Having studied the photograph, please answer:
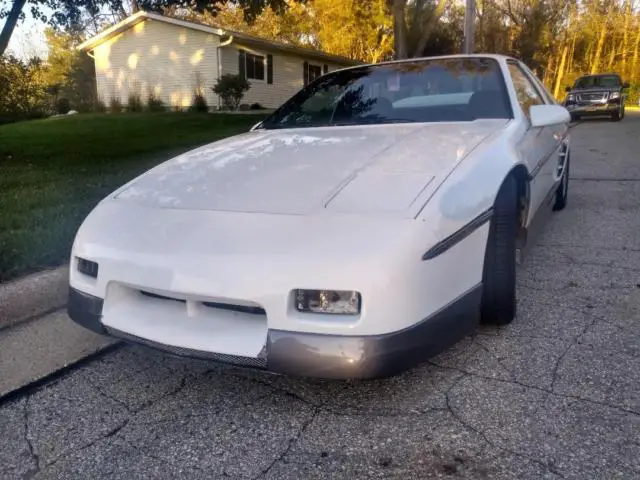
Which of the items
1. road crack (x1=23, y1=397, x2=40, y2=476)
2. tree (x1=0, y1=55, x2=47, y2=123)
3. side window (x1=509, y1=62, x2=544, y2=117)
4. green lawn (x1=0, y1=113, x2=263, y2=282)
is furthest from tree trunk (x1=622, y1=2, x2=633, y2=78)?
road crack (x1=23, y1=397, x2=40, y2=476)

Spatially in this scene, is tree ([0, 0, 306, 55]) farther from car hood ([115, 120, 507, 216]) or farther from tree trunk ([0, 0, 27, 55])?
car hood ([115, 120, 507, 216])

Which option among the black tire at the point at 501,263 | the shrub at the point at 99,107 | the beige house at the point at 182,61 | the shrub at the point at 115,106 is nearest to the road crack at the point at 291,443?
the black tire at the point at 501,263

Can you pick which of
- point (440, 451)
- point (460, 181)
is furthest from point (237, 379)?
point (460, 181)

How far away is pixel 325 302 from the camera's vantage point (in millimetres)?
1921

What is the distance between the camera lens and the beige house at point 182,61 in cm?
2284

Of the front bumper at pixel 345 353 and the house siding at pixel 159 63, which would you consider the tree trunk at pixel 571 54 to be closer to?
the house siding at pixel 159 63

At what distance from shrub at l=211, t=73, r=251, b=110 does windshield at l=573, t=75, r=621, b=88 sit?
1183 cm

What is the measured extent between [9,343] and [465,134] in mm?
2478

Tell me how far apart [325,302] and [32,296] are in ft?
6.64

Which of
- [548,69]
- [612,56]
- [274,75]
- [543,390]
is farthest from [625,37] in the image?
[543,390]

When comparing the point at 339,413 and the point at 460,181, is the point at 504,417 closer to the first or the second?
the point at 339,413

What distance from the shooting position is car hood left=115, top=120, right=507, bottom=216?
2.22m

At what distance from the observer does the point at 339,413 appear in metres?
2.14

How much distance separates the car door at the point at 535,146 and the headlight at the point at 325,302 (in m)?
1.54
